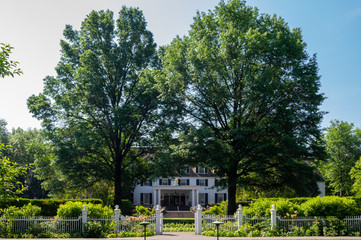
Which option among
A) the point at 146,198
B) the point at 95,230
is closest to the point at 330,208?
the point at 95,230

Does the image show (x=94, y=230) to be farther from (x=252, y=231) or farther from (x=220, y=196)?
(x=220, y=196)

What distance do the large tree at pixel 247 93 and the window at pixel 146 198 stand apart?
2640 centimetres

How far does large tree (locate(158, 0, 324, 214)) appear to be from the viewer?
24.6 metres

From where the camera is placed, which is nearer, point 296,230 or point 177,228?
point 296,230

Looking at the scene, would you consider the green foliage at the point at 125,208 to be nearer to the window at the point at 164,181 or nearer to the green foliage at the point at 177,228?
the green foliage at the point at 177,228

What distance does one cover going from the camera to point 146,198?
51219mm

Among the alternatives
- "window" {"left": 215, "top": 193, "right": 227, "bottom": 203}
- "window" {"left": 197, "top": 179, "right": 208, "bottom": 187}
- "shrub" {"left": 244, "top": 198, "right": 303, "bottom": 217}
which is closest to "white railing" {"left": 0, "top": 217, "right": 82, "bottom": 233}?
"shrub" {"left": 244, "top": 198, "right": 303, "bottom": 217}

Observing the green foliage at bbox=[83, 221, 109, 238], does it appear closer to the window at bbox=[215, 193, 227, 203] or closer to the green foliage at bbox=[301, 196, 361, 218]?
the green foliage at bbox=[301, 196, 361, 218]

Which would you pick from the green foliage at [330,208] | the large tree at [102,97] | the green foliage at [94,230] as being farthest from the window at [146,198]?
the green foliage at [330,208]

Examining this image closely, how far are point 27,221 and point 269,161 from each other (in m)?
18.1

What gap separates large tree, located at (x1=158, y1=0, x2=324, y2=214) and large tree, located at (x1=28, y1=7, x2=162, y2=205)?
4.86 meters

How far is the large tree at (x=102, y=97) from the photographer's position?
29.2 metres

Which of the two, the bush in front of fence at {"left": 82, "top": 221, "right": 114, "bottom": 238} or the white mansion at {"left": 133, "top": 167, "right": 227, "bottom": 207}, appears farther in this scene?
the white mansion at {"left": 133, "top": 167, "right": 227, "bottom": 207}

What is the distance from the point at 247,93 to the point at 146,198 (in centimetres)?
3204
